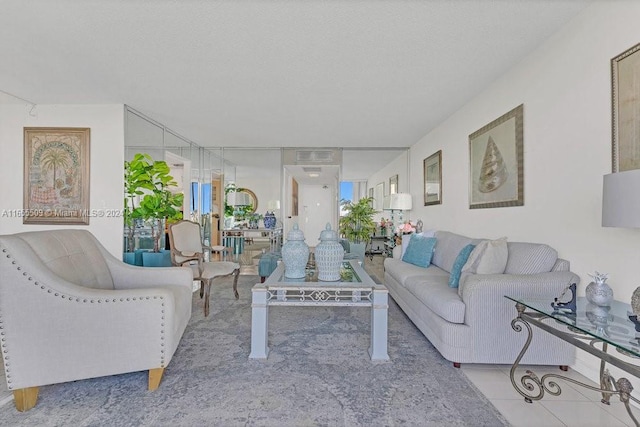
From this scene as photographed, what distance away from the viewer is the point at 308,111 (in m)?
4.04

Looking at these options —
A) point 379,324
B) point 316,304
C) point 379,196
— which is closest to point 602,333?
point 379,324

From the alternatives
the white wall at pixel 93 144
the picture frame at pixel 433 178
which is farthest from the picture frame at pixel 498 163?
the white wall at pixel 93 144

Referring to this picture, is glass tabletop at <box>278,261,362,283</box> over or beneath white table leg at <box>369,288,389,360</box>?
over

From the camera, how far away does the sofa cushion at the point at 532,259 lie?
2.25 meters

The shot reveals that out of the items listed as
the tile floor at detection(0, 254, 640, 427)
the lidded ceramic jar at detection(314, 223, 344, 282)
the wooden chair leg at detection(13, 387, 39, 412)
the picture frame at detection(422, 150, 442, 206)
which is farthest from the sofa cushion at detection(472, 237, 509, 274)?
the wooden chair leg at detection(13, 387, 39, 412)

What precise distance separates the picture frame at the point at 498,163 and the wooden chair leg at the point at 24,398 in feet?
12.0

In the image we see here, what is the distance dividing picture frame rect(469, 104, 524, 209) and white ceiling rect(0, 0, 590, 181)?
19.7 inches

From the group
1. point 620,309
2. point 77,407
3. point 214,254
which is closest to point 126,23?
point 77,407

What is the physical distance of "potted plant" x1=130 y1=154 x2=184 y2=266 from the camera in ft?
13.0

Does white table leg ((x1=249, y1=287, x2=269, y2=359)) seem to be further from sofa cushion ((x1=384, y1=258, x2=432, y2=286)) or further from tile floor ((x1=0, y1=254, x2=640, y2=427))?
sofa cushion ((x1=384, y1=258, x2=432, y2=286))

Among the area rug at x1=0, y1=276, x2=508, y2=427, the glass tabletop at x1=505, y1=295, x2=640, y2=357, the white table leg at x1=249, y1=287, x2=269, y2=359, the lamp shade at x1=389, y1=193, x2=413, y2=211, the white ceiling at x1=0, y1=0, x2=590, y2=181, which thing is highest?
the white ceiling at x1=0, y1=0, x2=590, y2=181

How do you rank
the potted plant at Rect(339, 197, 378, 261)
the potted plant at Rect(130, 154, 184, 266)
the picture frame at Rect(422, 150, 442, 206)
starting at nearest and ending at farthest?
1. the potted plant at Rect(130, 154, 184, 266)
2. the picture frame at Rect(422, 150, 442, 206)
3. the potted plant at Rect(339, 197, 378, 261)

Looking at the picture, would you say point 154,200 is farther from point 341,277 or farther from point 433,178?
point 433,178

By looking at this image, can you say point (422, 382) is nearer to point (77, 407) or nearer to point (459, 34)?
point (77, 407)
